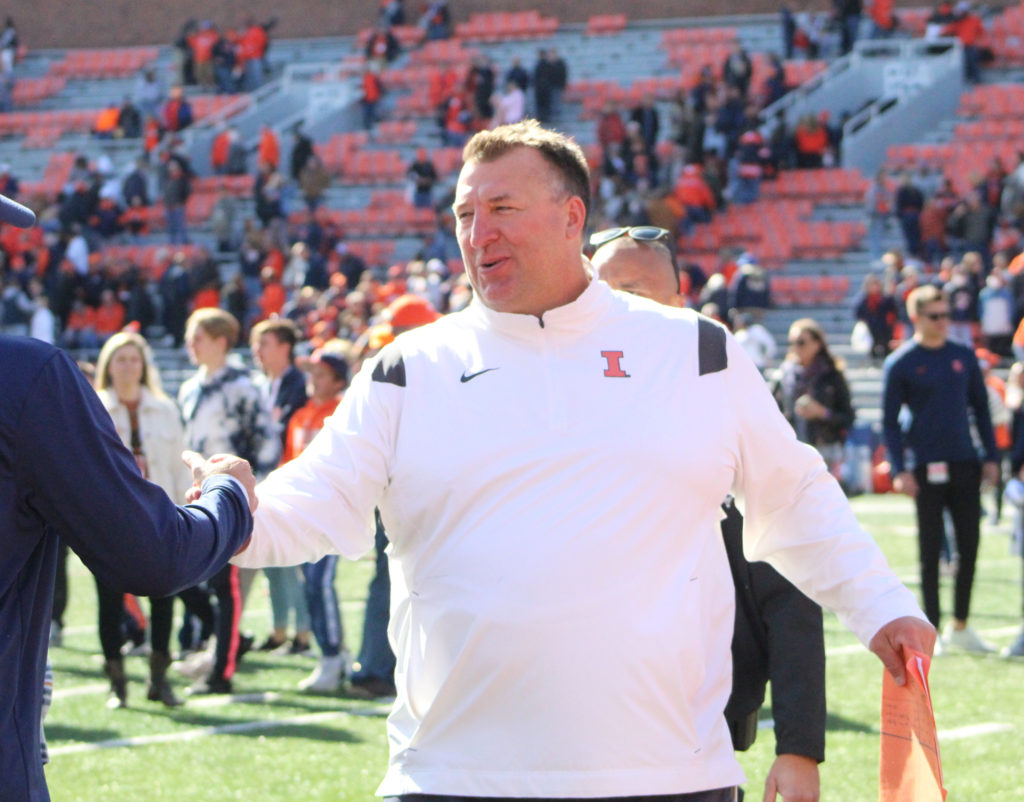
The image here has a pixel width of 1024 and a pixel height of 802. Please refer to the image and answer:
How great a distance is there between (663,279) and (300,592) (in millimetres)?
6268

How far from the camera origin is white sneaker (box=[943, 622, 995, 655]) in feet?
30.3

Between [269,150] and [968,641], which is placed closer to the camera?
[968,641]

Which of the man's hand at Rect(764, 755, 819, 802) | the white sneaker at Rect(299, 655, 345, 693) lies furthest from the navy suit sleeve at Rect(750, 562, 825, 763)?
the white sneaker at Rect(299, 655, 345, 693)

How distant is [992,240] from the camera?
23.6m

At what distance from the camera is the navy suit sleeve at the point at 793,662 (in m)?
3.34

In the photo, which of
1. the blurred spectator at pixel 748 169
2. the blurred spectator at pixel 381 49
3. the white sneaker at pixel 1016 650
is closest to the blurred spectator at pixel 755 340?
the blurred spectator at pixel 748 169

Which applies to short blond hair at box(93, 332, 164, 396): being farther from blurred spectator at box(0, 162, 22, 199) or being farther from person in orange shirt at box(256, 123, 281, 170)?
blurred spectator at box(0, 162, 22, 199)

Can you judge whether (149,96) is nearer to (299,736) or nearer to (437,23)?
(437,23)

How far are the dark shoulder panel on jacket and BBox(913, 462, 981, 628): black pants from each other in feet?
21.2

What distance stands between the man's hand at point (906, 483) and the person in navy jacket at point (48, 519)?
7.07m

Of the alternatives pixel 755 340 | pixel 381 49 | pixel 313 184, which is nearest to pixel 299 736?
pixel 755 340

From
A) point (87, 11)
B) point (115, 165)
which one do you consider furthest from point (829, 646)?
point (87, 11)

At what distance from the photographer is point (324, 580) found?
27.6 ft

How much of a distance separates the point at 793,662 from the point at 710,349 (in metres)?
0.68
